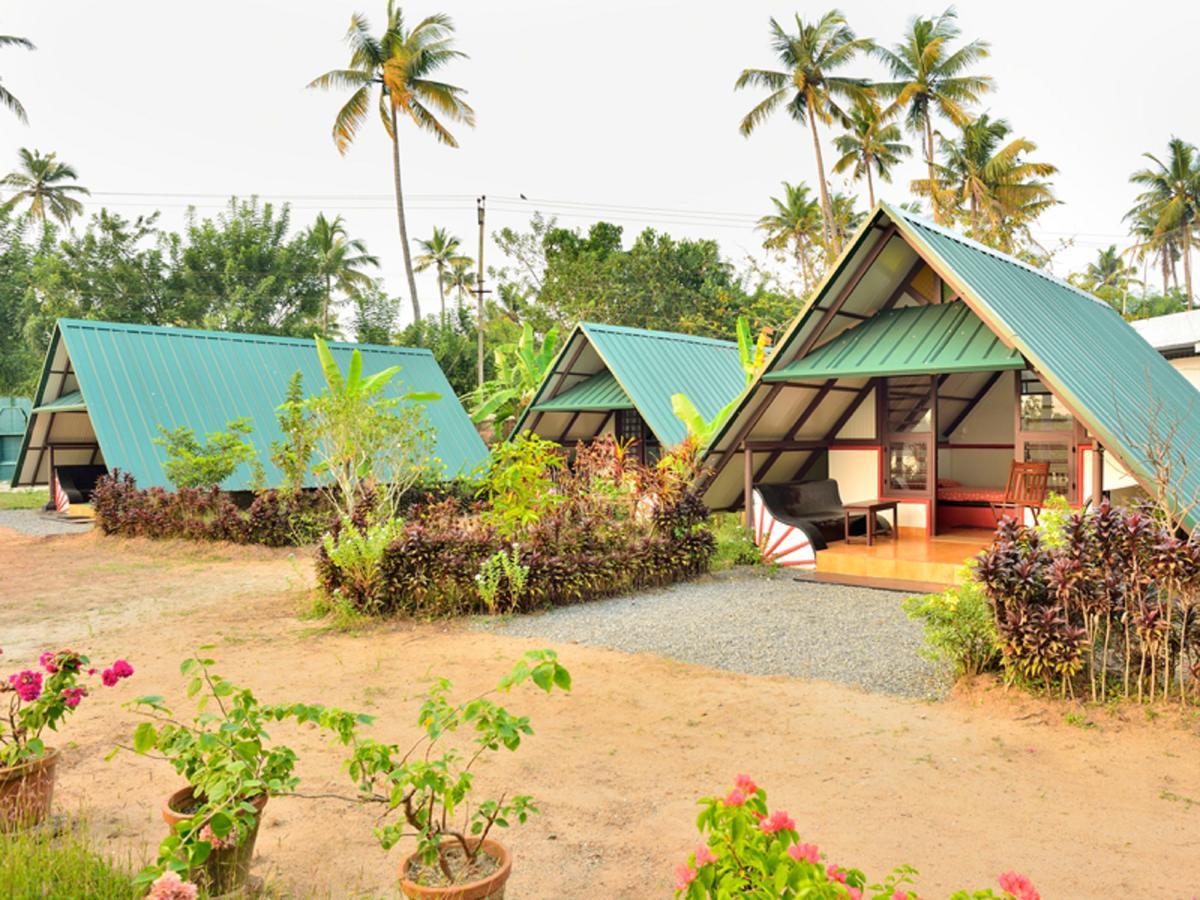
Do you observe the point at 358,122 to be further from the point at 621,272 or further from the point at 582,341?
the point at 582,341

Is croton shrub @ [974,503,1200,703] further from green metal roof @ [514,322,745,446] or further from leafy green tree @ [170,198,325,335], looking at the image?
leafy green tree @ [170,198,325,335]

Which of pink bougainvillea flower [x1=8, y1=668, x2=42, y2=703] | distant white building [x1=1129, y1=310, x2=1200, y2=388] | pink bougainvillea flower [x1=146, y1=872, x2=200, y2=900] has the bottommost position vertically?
pink bougainvillea flower [x1=146, y1=872, x2=200, y2=900]

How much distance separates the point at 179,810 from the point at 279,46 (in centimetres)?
2971

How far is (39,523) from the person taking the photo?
19.1 m

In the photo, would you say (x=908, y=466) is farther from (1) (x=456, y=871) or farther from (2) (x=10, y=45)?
(2) (x=10, y=45)

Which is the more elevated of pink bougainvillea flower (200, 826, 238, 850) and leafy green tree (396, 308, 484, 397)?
leafy green tree (396, 308, 484, 397)

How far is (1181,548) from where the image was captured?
561 cm

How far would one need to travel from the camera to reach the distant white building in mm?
19156

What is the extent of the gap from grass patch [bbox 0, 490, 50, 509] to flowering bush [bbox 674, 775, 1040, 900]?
24.9 meters

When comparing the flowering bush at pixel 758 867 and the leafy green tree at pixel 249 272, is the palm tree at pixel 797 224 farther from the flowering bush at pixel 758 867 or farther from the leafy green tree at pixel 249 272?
the flowering bush at pixel 758 867

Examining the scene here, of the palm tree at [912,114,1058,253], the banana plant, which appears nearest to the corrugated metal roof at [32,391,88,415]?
the banana plant

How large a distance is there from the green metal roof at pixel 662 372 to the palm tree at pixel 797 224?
18.6 metres

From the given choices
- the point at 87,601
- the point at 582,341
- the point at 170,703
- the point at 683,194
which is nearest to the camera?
the point at 170,703

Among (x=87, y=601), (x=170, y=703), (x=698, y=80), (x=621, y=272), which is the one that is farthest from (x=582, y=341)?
(x=698, y=80)
